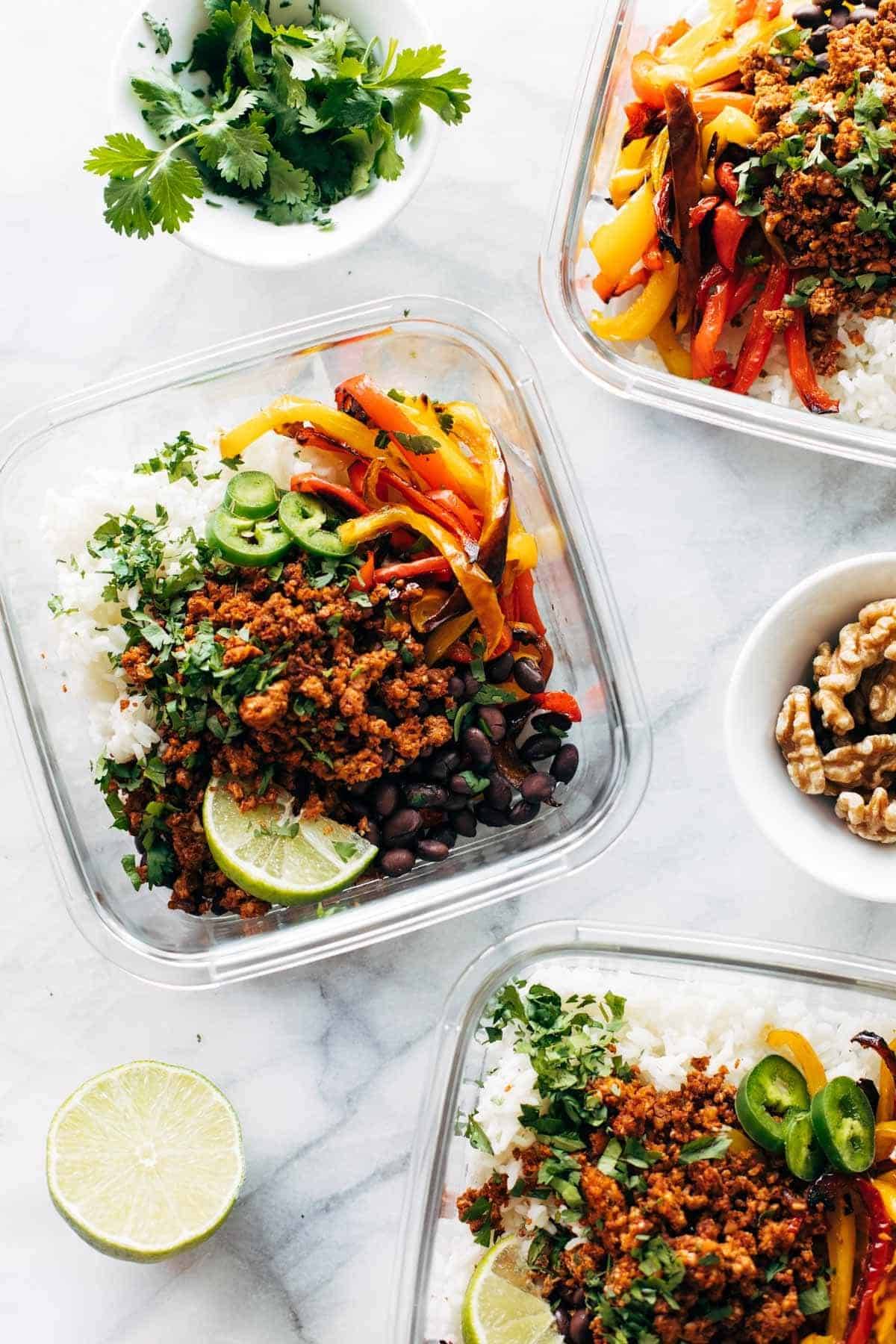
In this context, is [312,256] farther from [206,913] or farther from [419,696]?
[206,913]

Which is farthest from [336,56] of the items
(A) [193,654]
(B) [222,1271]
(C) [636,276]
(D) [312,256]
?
(B) [222,1271]

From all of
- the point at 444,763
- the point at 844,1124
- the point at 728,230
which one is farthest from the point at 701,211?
the point at 844,1124

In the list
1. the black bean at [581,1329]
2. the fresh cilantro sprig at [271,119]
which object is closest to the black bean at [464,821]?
the fresh cilantro sprig at [271,119]

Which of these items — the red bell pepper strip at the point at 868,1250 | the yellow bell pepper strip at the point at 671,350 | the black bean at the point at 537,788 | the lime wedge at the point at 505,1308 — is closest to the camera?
the red bell pepper strip at the point at 868,1250

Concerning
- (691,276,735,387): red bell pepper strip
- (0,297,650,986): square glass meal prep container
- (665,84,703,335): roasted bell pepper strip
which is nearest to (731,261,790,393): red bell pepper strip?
(691,276,735,387): red bell pepper strip

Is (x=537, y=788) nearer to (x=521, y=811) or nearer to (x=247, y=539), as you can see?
(x=521, y=811)

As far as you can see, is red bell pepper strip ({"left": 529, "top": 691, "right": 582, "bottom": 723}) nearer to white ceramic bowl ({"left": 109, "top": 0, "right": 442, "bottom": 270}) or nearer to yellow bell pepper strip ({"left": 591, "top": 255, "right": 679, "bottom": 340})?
→ yellow bell pepper strip ({"left": 591, "top": 255, "right": 679, "bottom": 340})

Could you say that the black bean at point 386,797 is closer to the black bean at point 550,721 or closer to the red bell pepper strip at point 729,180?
the black bean at point 550,721
